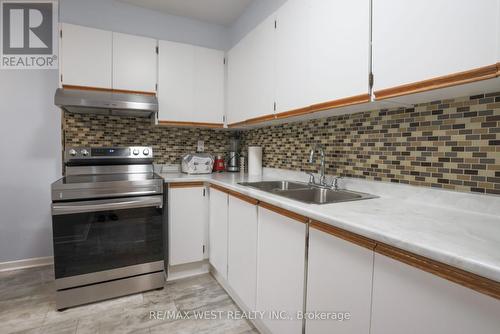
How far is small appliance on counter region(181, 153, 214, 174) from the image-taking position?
98.0 inches

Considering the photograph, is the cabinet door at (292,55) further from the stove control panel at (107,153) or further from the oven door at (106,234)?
the stove control panel at (107,153)

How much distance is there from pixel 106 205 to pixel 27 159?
1.25m

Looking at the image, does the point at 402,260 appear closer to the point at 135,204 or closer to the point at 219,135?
the point at 135,204

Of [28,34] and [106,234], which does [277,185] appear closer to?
[106,234]

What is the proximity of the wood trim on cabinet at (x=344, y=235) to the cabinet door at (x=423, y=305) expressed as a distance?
0.04 metres

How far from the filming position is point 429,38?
0.95 metres

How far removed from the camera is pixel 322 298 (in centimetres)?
103

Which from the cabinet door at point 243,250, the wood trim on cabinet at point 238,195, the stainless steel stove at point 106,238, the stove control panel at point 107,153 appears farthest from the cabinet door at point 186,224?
the stove control panel at point 107,153

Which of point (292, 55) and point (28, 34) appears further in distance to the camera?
point (28, 34)

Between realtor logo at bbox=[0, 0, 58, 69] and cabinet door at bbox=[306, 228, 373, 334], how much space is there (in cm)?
288

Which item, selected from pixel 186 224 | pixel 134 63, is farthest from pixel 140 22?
pixel 186 224

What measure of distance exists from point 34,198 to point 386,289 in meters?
2.96

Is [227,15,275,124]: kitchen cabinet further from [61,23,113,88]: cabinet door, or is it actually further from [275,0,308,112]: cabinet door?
[61,23,113,88]: cabinet door

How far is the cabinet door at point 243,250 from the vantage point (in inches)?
60.7
